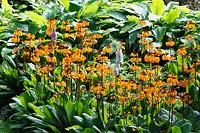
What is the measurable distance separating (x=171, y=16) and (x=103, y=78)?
2.11 metres

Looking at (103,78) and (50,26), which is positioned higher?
(50,26)

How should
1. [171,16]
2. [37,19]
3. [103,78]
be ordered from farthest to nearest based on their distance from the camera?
[37,19] < [171,16] < [103,78]

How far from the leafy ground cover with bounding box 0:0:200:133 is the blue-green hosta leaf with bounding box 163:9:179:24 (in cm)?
1

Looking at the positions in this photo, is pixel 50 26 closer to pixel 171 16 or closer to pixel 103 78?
pixel 103 78

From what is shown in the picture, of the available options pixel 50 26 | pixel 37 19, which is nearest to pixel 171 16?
pixel 37 19

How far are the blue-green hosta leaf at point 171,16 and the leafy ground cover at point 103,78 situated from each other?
0.04 feet

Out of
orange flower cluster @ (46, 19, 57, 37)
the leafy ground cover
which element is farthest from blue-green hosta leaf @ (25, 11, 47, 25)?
orange flower cluster @ (46, 19, 57, 37)

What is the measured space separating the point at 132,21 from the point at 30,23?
1.36 metres

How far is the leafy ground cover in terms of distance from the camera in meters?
3.60

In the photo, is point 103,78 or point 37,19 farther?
point 37,19

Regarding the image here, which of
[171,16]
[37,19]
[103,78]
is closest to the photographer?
[103,78]

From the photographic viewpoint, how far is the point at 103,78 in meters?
4.47

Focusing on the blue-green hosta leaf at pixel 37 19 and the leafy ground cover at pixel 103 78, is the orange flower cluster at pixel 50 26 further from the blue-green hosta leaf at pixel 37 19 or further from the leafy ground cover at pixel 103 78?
the blue-green hosta leaf at pixel 37 19

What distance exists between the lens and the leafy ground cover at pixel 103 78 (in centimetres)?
360
